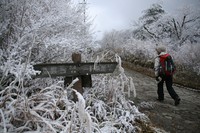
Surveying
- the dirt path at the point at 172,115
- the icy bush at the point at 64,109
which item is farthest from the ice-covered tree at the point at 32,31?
the dirt path at the point at 172,115

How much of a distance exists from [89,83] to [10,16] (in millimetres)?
1879

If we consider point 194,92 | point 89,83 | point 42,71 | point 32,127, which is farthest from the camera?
point 194,92

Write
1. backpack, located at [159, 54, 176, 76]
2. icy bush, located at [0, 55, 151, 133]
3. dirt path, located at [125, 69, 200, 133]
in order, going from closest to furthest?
icy bush, located at [0, 55, 151, 133] < dirt path, located at [125, 69, 200, 133] < backpack, located at [159, 54, 176, 76]

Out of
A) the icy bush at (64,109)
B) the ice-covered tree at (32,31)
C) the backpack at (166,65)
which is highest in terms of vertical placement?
the ice-covered tree at (32,31)

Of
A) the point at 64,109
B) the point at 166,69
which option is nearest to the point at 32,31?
the point at 64,109

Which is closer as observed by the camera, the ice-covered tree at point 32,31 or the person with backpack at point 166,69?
the ice-covered tree at point 32,31

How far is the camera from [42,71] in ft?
10.4

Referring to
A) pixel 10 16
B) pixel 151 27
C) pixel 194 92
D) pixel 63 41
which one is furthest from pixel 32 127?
pixel 151 27

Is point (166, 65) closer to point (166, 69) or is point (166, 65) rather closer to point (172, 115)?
point (166, 69)

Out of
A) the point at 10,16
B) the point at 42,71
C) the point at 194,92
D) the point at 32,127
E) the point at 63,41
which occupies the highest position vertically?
the point at 10,16

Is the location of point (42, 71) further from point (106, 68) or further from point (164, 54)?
point (164, 54)

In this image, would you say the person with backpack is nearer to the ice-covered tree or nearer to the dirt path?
the dirt path

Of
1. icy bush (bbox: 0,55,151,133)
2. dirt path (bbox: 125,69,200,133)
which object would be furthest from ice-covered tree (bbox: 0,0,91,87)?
dirt path (bbox: 125,69,200,133)

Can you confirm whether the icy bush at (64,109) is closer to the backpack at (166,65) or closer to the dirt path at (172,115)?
the dirt path at (172,115)
